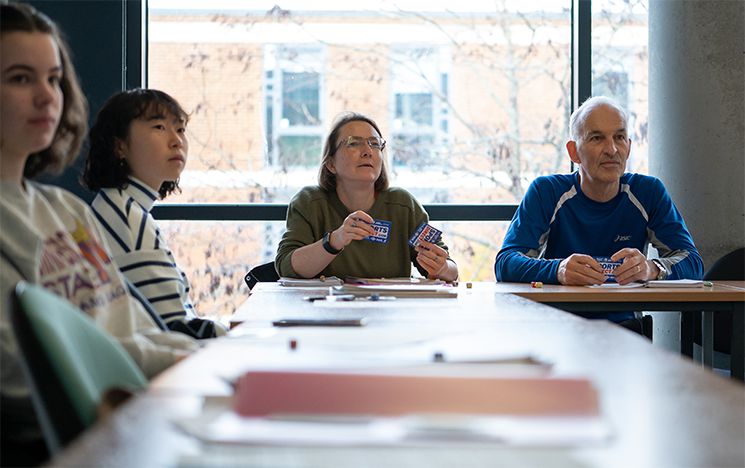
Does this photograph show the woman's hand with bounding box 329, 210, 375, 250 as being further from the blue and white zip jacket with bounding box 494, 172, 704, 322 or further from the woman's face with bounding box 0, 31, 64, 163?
the woman's face with bounding box 0, 31, 64, 163

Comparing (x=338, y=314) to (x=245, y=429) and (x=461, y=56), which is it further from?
(x=461, y=56)

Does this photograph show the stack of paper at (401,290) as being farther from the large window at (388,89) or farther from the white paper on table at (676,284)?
the large window at (388,89)

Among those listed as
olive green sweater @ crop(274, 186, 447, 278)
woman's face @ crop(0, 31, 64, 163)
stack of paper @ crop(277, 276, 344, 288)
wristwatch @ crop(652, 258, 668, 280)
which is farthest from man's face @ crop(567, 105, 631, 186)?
woman's face @ crop(0, 31, 64, 163)

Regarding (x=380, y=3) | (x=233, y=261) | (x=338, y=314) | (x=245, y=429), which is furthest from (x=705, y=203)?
(x=245, y=429)

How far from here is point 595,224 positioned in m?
3.97

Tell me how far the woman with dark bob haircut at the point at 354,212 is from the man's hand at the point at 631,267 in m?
0.65

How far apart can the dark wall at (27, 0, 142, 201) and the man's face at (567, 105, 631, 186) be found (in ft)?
9.50

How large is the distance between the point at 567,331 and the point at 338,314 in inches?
25.4

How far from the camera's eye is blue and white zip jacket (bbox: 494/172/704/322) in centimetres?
396

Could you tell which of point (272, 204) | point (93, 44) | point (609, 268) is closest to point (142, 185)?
point (609, 268)

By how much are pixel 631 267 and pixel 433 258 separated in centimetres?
76

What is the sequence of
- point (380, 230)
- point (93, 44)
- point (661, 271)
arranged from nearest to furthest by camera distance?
1. point (380, 230)
2. point (661, 271)
3. point (93, 44)

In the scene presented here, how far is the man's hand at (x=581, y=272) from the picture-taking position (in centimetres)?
354

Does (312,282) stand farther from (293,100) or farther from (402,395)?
(293,100)
